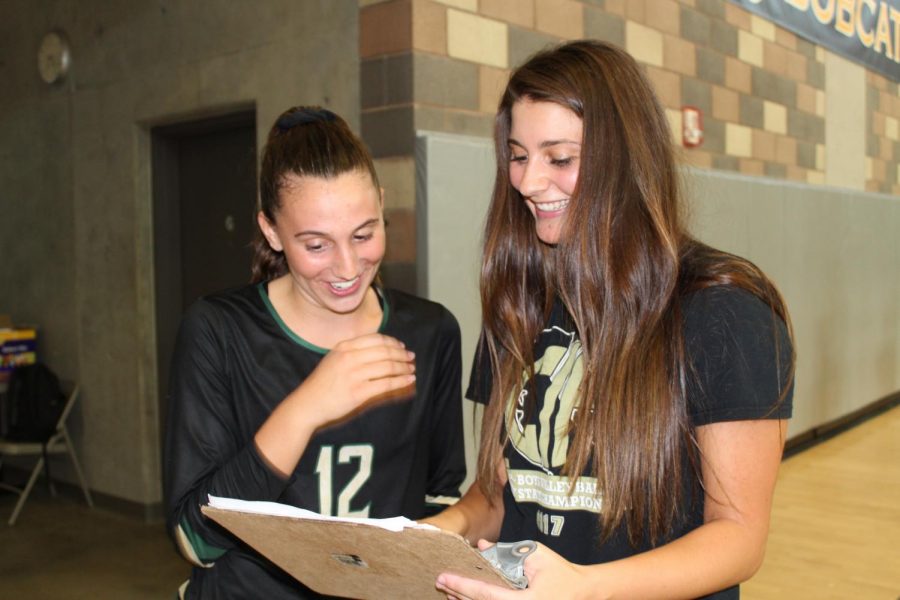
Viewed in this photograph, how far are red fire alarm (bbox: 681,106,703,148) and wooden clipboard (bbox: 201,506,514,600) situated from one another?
4088 millimetres

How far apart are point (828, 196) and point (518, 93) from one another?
5340 millimetres

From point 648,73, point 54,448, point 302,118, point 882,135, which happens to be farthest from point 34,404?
point 882,135

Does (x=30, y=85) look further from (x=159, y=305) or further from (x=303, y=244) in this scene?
(x=303, y=244)

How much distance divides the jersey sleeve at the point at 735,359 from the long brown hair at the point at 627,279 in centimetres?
2

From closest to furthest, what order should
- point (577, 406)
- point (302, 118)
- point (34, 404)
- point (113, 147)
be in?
point (577, 406) → point (302, 118) → point (113, 147) → point (34, 404)

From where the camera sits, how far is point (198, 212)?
4.13 metres

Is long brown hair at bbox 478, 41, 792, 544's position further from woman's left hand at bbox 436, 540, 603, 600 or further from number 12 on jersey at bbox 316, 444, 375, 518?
number 12 on jersey at bbox 316, 444, 375, 518

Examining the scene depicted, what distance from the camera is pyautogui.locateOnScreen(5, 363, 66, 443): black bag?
4418 mm

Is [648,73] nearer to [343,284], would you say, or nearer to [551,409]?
[343,284]

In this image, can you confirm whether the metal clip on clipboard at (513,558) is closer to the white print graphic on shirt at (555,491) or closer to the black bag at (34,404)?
the white print graphic on shirt at (555,491)

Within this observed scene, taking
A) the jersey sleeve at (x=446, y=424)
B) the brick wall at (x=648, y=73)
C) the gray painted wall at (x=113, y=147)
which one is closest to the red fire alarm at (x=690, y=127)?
the brick wall at (x=648, y=73)

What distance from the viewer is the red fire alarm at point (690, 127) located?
15.5ft

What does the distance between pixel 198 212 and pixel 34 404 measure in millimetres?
1441

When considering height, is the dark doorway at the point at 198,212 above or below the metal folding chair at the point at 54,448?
above
